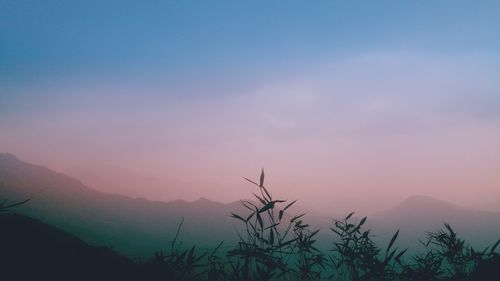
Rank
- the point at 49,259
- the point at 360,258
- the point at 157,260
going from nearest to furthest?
the point at 49,259 < the point at 157,260 < the point at 360,258

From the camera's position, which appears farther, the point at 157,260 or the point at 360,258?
the point at 360,258

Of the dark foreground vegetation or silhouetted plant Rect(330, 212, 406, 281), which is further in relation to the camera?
silhouetted plant Rect(330, 212, 406, 281)

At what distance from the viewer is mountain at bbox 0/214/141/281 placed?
14.2 ft

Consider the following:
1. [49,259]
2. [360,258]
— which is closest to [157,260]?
[49,259]

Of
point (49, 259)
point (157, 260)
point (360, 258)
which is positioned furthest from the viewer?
point (360, 258)

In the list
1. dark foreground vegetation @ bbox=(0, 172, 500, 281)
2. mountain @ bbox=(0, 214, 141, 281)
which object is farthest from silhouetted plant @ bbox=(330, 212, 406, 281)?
mountain @ bbox=(0, 214, 141, 281)

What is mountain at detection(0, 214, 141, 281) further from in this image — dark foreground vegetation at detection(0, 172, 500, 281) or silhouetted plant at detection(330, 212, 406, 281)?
silhouetted plant at detection(330, 212, 406, 281)

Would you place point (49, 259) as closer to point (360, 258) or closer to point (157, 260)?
point (157, 260)

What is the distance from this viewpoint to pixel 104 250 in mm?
6109

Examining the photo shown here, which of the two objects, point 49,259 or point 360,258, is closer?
point 49,259

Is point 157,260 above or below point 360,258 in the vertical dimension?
below

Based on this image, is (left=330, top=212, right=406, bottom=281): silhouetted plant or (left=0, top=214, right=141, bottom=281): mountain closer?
(left=0, top=214, right=141, bottom=281): mountain

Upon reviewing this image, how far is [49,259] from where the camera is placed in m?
4.74

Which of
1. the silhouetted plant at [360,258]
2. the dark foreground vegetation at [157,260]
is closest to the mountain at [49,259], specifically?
the dark foreground vegetation at [157,260]
